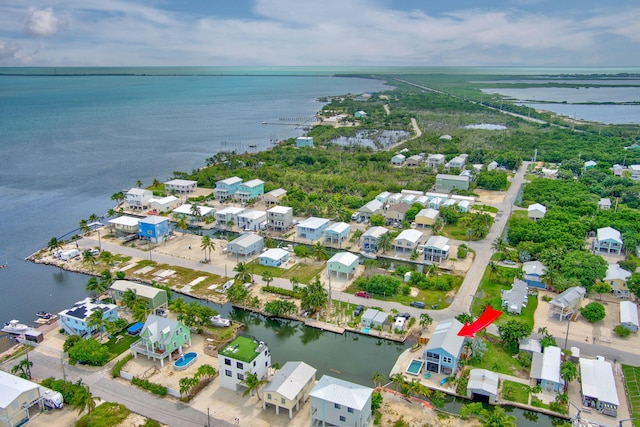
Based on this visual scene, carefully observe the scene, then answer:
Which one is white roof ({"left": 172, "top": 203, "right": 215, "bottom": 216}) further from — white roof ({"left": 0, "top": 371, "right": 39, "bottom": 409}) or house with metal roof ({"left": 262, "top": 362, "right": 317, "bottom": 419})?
house with metal roof ({"left": 262, "top": 362, "right": 317, "bottom": 419})

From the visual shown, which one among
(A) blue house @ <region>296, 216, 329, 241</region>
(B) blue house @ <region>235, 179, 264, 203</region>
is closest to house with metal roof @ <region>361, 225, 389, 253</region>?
(A) blue house @ <region>296, 216, 329, 241</region>

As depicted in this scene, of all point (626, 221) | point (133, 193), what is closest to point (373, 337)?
point (626, 221)

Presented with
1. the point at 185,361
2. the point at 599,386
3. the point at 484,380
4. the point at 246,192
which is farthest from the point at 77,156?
the point at 599,386

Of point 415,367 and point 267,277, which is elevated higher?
point 267,277

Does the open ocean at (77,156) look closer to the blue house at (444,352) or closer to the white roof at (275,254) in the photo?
the white roof at (275,254)

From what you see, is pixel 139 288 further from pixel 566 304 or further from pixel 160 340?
pixel 566 304

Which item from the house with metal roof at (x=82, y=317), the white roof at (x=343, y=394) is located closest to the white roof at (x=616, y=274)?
the white roof at (x=343, y=394)
